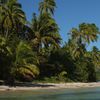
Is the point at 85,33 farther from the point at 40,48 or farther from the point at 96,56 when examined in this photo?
the point at 96,56

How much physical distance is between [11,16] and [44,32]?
32.3 ft

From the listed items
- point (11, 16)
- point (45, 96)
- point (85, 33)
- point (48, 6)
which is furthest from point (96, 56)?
point (45, 96)

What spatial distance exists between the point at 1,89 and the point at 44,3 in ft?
113

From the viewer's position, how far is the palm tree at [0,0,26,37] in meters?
52.5

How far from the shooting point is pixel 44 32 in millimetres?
61219

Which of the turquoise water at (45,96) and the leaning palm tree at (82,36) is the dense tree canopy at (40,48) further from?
the turquoise water at (45,96)

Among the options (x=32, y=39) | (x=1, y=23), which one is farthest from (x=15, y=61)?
(x=32, y=39)

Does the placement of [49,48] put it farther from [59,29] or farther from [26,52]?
[26,52]

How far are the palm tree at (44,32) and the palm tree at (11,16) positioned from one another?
5.73m

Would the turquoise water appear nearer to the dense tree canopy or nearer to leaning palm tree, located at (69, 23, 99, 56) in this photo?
the dense tree canopy

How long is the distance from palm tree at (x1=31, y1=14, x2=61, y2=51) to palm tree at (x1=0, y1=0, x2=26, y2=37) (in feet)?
18.8

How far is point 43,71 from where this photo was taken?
203 ft

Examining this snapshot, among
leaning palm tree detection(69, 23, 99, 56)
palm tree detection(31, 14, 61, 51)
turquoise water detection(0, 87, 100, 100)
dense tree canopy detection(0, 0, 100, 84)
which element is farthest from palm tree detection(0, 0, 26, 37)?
leaning palm tree detection(69, 23, 99, 56)

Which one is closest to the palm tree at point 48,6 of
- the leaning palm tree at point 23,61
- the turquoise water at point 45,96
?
the leaning palm tree at point 23,61
